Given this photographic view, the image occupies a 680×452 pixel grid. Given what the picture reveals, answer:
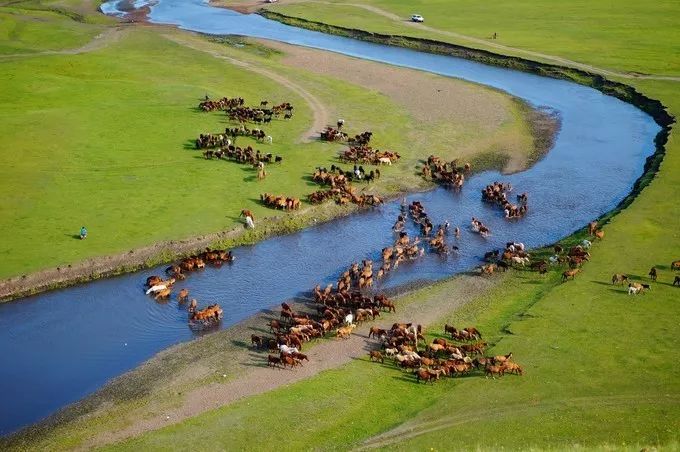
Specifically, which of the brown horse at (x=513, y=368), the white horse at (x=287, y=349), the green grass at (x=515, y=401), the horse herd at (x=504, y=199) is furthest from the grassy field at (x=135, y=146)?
the brown horse at (x=513, y=368)

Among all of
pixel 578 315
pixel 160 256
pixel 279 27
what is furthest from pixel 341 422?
pixel 279 27

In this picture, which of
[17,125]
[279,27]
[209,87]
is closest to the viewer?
[17,125]

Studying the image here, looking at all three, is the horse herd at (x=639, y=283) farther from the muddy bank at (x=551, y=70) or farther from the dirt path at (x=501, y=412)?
the dirt path at (x=501, y=412)

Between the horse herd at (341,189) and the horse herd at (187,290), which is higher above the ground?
the horse herd at (341,189)

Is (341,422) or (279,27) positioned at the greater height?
(279,27)

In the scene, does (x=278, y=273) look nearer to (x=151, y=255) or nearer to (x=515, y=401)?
(x=151, y=255)

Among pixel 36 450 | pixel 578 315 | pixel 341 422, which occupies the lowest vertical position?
pixel 36 450

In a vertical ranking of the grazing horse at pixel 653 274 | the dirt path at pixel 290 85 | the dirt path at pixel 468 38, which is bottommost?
the grazing horse at pixel 653 274

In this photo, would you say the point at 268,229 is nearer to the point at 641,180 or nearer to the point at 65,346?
the point at 65,346
